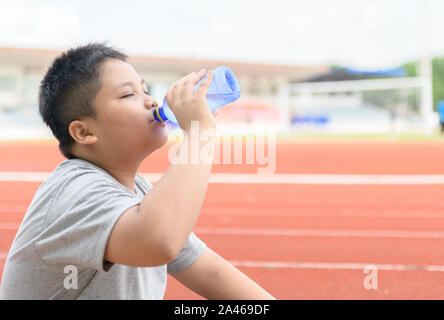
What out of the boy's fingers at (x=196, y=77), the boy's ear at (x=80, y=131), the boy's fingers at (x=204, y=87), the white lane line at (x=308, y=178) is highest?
the boy's fingers at (x=196, y=77)

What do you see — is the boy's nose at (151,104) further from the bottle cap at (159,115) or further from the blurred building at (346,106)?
the blurred building at (346,106)

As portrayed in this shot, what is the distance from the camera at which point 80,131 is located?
1447 mm

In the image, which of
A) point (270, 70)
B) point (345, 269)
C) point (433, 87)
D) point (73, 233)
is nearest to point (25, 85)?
point (270, 70)

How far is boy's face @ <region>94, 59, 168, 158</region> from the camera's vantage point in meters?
1.40

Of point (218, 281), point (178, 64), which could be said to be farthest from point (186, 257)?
point (178, 64)

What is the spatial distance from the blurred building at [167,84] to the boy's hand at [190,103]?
2252 centimetres

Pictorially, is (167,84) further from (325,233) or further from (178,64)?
(325,233)

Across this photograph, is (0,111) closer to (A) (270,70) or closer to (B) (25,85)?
(B) (25,85)

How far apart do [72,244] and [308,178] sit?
8021mm

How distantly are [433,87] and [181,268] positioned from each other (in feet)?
214

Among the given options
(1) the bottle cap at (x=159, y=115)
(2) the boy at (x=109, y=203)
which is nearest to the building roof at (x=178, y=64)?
(2) the boy at (x=109, y=203)

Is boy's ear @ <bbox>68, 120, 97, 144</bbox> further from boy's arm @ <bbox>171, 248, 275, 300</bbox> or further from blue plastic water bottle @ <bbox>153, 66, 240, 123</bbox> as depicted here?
boy's arm @ <bbox>171, 248, 275, 300</bbox>

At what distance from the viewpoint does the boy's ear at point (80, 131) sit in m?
1.44
